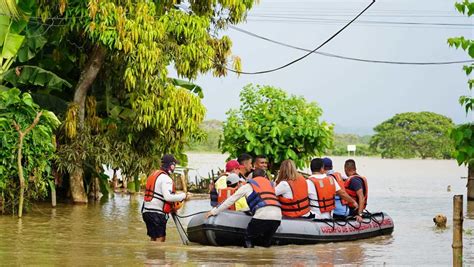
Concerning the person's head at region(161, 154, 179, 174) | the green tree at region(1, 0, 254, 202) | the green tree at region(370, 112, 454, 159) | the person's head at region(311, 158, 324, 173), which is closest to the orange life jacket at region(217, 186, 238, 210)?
the person's head at region(161, 154, 179, 174)


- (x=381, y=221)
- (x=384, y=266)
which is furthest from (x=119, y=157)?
(x=384, y=266)

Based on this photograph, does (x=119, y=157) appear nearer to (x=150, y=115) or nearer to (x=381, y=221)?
(x=150, y=115)

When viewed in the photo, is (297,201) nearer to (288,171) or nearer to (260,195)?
(288,171)

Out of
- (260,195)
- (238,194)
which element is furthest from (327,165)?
(238,194)

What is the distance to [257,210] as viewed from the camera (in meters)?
16.1

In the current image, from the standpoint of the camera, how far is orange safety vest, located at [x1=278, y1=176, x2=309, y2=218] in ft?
55.6

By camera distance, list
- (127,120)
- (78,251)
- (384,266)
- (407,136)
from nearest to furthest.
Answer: (384,266) → (78,251) → (127,120) → (407,136)

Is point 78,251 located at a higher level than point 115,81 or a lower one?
lower

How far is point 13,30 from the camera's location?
77.7 feet

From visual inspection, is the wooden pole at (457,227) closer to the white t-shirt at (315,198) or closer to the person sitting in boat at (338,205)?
the white t-shirt at (315,198)

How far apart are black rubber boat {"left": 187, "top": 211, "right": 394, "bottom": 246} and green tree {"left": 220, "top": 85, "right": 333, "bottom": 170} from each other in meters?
8.93

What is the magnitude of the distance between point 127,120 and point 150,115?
1864 mm

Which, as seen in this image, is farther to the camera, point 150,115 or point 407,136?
point 407,136

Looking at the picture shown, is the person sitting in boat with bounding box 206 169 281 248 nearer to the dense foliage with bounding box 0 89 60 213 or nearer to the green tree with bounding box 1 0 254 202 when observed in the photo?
the dense foliage with bounding box 0 89 60 213
